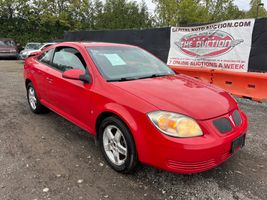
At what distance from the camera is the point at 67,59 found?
397 cm

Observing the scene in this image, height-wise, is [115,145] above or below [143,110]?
below

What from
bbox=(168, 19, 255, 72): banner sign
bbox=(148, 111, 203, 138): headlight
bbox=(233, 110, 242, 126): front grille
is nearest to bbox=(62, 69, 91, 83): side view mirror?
bbox=(148, 111, 203, 138): headlight

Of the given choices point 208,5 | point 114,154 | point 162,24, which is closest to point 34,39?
point 162,24

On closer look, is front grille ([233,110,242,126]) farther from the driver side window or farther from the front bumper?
the driver side window

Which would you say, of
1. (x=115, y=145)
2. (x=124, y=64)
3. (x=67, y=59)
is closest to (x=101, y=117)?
(x=115, y=145)

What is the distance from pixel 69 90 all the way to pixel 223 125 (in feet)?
7.03

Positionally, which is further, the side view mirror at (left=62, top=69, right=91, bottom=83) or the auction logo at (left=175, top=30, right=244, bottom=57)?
the auction logo at (left=175, top=30, right=244, bottom=57)

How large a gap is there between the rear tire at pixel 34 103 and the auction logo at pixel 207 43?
487 centimetres

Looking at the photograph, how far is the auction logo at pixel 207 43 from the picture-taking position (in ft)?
22.8

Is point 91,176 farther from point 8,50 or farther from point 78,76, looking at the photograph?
point 8,50

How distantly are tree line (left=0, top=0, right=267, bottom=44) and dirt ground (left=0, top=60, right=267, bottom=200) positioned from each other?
2208cm

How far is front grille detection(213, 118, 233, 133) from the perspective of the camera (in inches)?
101

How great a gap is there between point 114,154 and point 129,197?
2.03 feet

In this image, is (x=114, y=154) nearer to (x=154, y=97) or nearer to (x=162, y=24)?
(x=154, y=97)
